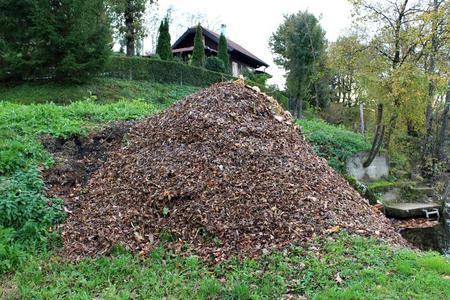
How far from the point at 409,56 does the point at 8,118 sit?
7.76 m

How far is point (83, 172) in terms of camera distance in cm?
517

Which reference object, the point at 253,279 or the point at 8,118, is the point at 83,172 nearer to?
the point at 8,118

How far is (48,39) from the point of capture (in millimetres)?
11617

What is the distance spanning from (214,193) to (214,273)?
103cm

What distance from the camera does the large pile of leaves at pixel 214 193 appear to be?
12.7 ft

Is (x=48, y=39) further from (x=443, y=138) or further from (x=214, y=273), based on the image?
(x=443, y=138)

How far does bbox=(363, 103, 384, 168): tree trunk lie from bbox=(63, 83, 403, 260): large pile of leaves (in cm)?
396

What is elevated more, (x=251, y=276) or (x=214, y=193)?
(x=214, y=193)

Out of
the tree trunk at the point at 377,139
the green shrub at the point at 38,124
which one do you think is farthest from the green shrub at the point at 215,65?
the green shrub at the point at 38,124

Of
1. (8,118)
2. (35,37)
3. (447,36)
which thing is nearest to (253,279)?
(8,118)

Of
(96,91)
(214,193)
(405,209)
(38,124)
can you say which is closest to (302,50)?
(96,91)

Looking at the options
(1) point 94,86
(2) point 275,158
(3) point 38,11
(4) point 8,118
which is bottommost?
(2) point 275,158

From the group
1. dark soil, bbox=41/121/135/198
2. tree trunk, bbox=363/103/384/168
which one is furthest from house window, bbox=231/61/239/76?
dark soil, bbox=41/121/135/198

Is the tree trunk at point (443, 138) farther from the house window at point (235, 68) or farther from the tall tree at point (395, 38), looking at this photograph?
the house window at point (235, 68)
